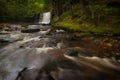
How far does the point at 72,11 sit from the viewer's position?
95.3 ft

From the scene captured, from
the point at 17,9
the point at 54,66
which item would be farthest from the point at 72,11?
the point at 17,9

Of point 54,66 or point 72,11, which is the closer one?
point 54,66

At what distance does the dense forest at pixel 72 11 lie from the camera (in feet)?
67.8

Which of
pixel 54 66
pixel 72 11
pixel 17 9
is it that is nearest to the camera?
pixel 54 66

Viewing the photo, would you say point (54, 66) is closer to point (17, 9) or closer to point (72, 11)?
point (72, 11)

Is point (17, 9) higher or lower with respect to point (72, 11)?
lower

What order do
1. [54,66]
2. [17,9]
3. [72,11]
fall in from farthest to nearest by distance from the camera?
[17,9] → [72,11] → [54,66]

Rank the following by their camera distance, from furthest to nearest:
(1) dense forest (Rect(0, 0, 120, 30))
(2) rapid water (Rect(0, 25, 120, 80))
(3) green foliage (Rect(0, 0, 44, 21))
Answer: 1. (3) green foliage (Rect(0, 0, 44, 21))
2. (1) dense forest (Rect(0, 0, 120, 30))
3. (2) rapid water (Rect(0, 25, 120, 80))

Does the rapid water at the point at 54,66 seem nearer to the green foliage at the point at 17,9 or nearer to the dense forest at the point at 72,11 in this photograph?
the dense forest at the point at 72,11

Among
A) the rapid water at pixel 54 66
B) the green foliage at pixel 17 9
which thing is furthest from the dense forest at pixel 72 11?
the rapid water at pixel 54 66

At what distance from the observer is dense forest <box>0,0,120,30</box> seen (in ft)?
67.8

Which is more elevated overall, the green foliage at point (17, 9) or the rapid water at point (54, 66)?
the green foliage at point (17, 9)

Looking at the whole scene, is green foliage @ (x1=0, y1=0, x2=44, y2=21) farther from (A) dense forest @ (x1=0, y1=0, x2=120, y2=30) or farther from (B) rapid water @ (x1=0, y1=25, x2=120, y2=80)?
(B) rapid water @ (x1=0, y1=25, x2=120, y2=80)

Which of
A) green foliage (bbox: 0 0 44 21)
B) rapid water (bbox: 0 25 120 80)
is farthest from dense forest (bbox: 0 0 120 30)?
rapid water (bbox: 0 25 120 80)
